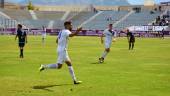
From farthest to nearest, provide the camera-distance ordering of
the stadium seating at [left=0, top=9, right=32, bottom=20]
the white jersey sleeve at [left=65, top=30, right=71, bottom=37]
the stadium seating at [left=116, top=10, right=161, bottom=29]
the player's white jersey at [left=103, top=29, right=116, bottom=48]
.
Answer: the stadium seating at [left=0, top=9, right=32, bottom=20], the stadium seating at [left=116, top=10, right=161, bottom=29], the player's white jersey at [left=103, top=29, right=116, bottom=48], the white jersey sleeve at [left=65, top=30, right=71, bottom=37]

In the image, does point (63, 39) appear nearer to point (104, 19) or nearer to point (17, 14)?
point (104, 19)

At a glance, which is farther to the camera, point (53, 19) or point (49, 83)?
point (53, 19)

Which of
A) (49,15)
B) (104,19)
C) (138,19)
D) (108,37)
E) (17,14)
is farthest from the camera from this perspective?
(49,15)

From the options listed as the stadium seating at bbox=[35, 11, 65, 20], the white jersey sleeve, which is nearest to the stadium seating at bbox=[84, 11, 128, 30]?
the stadium seating at bbox=[35, 11, 65, 20]

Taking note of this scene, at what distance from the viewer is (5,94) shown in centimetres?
1521

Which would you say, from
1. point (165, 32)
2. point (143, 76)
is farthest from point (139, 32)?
point (143, 76)

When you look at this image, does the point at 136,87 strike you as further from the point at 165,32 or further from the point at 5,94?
the point at 165,32

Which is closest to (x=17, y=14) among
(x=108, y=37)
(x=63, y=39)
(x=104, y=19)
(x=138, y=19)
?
(x=104, y=19)

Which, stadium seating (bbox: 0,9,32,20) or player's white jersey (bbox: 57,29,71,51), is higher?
stadium seating (bbox: 0,9,32,20)

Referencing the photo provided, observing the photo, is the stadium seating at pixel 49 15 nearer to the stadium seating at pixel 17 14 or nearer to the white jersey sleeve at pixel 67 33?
the stadium seating at pixel 17 14

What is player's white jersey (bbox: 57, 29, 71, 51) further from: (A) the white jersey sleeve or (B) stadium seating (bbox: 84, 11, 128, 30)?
(B) stadium seating (bbox: 84, 11, 128, 30)

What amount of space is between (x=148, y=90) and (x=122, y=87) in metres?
1.08

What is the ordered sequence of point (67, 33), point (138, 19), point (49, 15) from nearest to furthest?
1. point (67, 33)
2. point (138, 19)
3. point (49, 15)

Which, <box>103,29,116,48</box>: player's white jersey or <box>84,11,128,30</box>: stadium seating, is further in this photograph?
<box>84,11,128,30</box>: stadium seating
